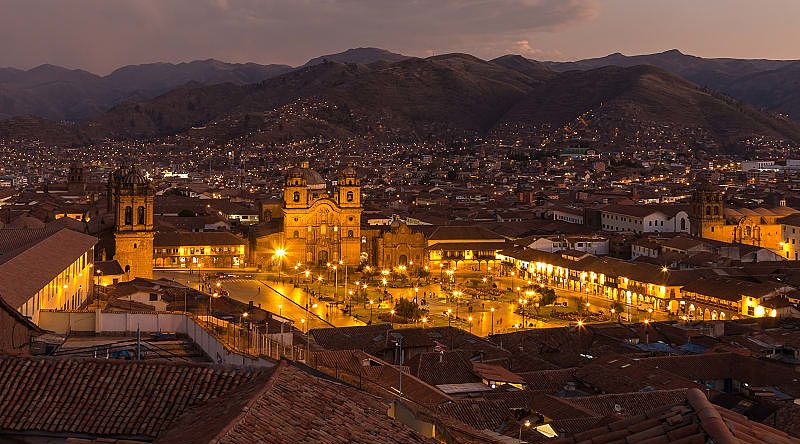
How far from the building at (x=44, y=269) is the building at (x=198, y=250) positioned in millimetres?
18364

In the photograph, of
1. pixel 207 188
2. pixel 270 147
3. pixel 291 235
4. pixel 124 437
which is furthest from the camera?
pixel 270 147

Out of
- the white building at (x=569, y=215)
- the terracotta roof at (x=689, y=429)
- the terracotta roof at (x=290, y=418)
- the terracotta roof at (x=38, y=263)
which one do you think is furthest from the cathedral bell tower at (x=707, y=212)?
the terracotta roof at (x=689, y=429)

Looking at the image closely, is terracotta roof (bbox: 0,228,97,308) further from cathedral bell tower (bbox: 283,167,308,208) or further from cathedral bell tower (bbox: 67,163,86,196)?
cathedral bell tower (bbox: 67,163,86,196)

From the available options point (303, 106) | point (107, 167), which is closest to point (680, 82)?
point (303, 106)

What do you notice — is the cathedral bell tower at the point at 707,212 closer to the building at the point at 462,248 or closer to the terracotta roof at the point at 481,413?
the building at the point at 462,248

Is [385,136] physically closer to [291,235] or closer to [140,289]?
[291,235]

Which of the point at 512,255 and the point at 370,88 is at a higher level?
the point at 370,88

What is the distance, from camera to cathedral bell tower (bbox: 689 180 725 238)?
46.8 meters

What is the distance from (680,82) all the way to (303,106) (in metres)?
58.0

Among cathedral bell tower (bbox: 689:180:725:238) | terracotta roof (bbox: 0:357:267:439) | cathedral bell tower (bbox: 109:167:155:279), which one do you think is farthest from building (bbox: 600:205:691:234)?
terracotta roof (bbox: 0:357:267:439)

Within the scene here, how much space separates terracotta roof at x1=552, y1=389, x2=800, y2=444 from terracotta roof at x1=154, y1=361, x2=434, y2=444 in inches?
67.9

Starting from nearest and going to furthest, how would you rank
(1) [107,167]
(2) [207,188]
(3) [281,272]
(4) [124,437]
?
(4) [124,437], (3) [281,272], (2) [207,188], (1) [107,167]

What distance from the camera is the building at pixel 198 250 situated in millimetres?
41000

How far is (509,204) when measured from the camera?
64812 mm
